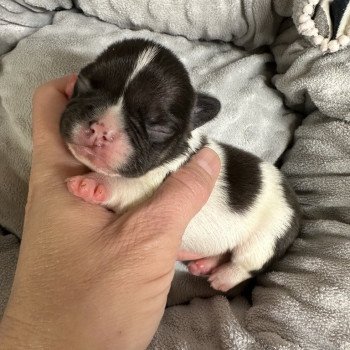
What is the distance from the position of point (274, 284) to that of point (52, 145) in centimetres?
95

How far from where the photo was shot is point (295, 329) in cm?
162

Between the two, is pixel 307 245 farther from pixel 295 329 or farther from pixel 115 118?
pixel 115 118

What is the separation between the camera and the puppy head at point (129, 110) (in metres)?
1.44

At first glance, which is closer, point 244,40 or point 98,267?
point 98,267

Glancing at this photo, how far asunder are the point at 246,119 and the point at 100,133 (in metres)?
1.05

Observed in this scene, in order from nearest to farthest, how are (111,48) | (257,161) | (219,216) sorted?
(111,48)
(219,216)
(257,161)

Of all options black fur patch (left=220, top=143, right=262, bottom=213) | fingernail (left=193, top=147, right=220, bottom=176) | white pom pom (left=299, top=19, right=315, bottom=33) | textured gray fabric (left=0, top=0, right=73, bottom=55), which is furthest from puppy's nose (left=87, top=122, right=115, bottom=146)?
textured gray fabric (left=0, top=0, right=73, bottom=55)

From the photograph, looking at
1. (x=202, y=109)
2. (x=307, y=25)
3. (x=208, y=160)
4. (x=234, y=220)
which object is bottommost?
(x=234, y=220)

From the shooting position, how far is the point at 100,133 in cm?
142

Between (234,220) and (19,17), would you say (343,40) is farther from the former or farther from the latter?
(19,17)

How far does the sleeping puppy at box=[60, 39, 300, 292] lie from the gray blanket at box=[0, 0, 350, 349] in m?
0.14

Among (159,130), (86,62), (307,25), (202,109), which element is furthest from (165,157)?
(307,25)

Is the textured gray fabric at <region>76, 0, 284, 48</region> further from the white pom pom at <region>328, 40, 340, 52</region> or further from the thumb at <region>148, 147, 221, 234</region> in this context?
the thumb at <region>148, 147, 221, 234</region>

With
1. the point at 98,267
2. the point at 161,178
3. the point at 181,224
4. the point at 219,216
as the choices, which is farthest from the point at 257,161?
the point at 98,267
